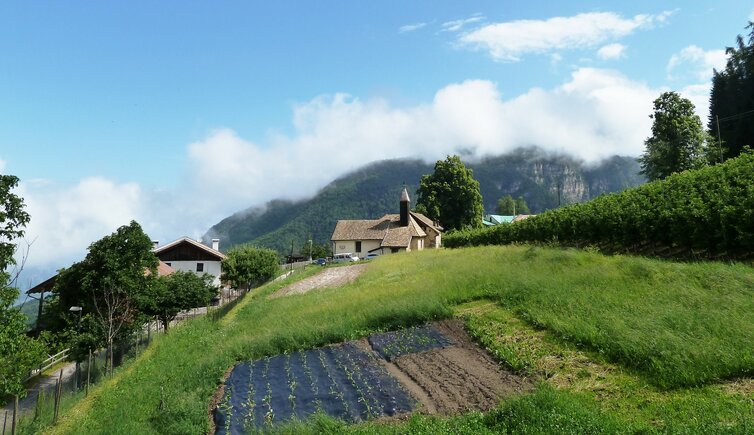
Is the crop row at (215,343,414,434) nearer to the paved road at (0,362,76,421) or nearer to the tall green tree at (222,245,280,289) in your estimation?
the paved road at (0,362,76,421)

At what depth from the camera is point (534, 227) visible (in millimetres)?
31531

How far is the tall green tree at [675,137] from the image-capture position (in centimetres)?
4091

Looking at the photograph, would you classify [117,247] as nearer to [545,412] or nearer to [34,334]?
[34,334]

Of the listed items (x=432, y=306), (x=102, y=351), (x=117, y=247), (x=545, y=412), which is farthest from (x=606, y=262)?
(x=102, y=351)

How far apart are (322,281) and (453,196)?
32118 mm

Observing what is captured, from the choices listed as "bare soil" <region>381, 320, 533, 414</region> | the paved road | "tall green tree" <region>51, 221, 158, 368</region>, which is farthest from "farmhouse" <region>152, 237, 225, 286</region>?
"bare soil" <region>381, 320, 533, 414</region>

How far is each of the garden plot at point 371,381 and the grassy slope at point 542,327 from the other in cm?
81

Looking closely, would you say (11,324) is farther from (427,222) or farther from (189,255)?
(427,222)

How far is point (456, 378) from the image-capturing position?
11344mm

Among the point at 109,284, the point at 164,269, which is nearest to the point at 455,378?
the point at 109,284

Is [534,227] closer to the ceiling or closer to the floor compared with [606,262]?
closer to the ceiling

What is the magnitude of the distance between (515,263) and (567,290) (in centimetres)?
620

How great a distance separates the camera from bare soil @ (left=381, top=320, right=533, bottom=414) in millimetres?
10070

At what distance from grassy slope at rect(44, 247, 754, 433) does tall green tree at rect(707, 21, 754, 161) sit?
35303 millimetres
